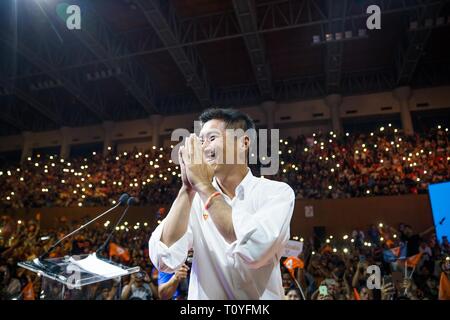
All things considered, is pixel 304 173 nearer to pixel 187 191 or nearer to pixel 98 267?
pixel 98 267

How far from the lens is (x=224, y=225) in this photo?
43.1 inches

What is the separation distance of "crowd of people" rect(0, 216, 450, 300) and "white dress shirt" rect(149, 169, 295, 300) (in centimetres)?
160

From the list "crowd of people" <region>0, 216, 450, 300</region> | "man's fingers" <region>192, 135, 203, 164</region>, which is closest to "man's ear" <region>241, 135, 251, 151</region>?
"man's fingers" <region>192, 135, 203, 164</region>

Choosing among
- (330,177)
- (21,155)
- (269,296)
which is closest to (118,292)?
(269,296)

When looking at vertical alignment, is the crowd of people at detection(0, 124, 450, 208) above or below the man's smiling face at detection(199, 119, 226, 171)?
above

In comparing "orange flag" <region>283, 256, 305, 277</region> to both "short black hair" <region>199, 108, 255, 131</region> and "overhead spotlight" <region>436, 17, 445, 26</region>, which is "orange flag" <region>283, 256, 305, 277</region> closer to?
"short black hair" <region>199, 108, 255, 131</region>

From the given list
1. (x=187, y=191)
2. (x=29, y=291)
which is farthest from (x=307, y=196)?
(x=187, y=191)

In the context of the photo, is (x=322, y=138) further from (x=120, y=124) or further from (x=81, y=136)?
(x=81, y=136)

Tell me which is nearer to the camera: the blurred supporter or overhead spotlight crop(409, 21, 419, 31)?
the blurred supporter

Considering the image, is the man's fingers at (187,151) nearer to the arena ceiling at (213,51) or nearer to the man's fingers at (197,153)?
the man's fingers at (197,153)

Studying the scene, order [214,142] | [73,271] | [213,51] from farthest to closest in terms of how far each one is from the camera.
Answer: [213,51] < [73,271] < [214,142]

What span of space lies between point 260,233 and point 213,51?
1209 cm

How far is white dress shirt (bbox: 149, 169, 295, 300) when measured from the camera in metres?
1.06

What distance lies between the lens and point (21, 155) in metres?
19.1
